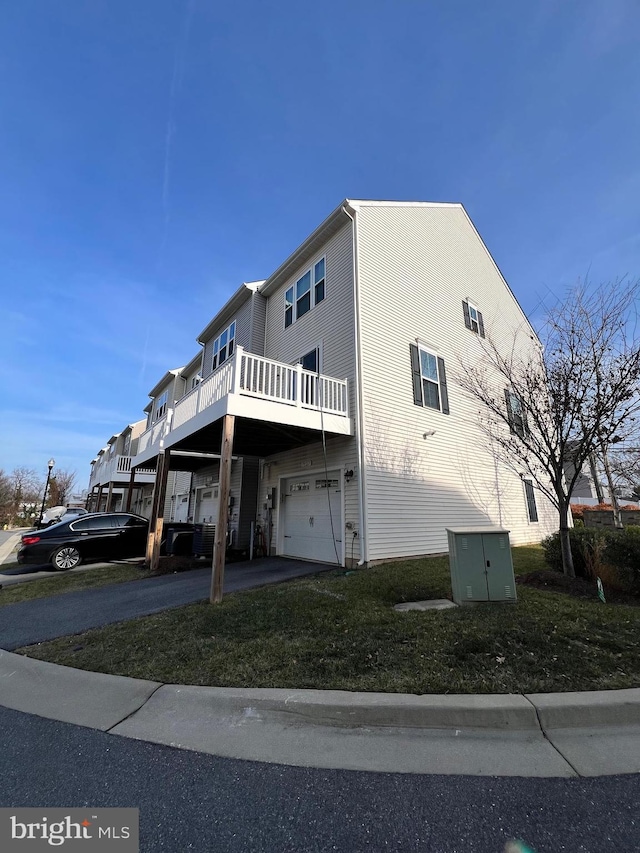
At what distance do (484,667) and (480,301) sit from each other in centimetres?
1406

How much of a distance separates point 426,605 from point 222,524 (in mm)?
3436

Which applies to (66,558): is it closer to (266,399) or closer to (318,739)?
(266,399)

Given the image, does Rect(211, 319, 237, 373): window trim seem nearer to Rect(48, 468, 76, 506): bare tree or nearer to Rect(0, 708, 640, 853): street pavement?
Rect(0, 708, 640, 853): street pavement

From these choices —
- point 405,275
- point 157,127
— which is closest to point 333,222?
point 405,275

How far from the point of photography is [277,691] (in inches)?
123

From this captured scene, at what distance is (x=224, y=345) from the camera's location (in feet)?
51.7

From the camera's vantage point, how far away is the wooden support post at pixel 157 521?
10.1 metres

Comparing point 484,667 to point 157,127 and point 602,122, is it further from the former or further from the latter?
point 157,127

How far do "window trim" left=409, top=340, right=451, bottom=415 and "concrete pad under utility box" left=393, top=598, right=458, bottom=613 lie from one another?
243 inches

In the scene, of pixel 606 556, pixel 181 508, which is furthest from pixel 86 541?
pixel 606 556

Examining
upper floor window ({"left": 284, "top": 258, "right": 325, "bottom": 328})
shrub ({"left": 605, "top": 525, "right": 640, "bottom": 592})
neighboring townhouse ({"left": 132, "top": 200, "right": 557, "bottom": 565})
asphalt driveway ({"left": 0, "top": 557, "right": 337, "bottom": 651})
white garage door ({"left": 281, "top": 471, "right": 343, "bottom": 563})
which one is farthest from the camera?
upper floor window ({"left": 284, "top": 258, "right": 325, "bottom": 328})

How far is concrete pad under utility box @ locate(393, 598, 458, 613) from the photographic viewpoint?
5.18m

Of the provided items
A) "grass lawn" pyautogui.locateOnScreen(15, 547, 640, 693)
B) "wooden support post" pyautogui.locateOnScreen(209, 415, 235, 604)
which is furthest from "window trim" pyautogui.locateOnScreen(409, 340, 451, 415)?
"grass lawn" pyautogui.locateOnScreen(15, 547, 640, 693)

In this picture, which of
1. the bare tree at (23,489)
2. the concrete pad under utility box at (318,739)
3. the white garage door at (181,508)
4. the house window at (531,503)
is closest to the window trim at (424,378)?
the house window at (531,503)
